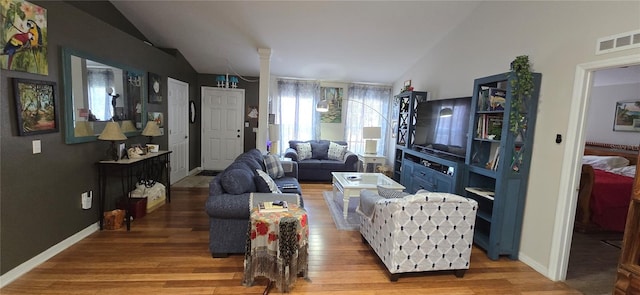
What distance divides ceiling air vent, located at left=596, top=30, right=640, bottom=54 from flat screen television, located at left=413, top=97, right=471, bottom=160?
4.75 feet

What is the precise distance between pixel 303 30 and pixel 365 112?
3088mm

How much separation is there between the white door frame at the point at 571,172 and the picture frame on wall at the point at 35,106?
15.1ft

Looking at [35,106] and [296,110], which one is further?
[296,110]

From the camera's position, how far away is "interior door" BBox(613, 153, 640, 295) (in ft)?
5.28

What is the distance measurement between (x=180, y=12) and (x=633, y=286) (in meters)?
5.24

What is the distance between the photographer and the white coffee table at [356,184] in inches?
147

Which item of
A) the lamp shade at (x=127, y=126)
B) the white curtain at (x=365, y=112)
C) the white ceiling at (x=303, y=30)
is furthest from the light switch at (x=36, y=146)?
the white curtain at (x=365, y=112)

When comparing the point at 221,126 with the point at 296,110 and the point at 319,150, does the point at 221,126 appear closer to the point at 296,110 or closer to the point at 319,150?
the point at 296,110

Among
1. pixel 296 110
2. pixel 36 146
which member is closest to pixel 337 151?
pixel 296 110

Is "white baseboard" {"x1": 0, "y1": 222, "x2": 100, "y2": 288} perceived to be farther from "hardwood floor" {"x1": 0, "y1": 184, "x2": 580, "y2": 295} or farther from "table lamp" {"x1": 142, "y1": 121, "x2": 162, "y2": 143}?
"table lamp" {"x1": 142, "y1": 121, "x2": 162, "y2": 143}

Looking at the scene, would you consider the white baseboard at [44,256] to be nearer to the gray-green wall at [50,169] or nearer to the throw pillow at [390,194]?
the gray-green wall at [50,169]

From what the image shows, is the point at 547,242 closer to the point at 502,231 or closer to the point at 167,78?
the point at 502,231

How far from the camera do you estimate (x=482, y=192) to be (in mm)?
3082

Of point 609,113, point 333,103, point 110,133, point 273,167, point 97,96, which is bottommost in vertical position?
point 273,167
